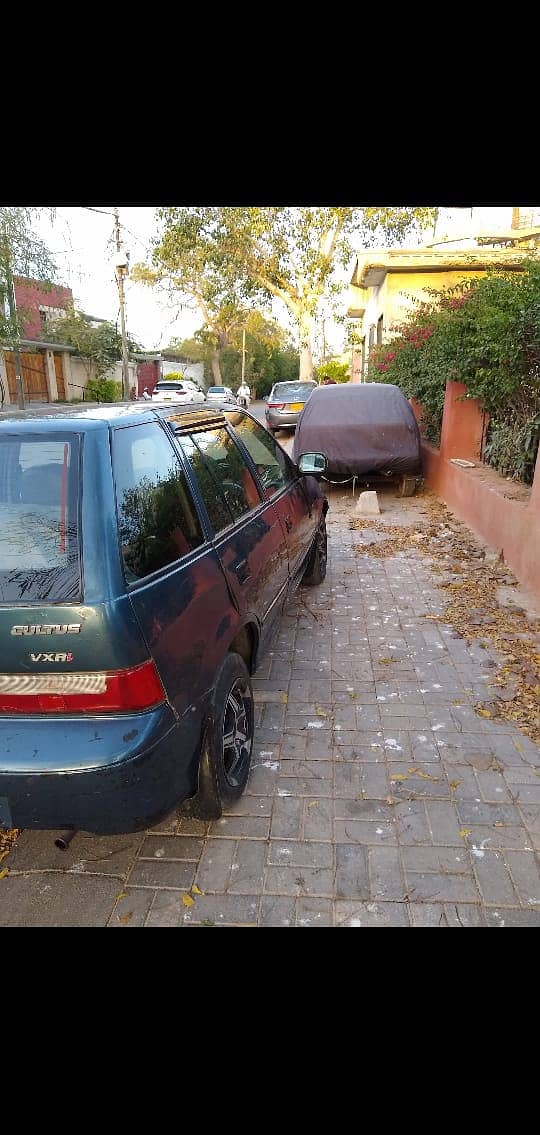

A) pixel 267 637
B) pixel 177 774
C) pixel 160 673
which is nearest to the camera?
pixel 160 673

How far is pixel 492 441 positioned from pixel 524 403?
1120 millimetres

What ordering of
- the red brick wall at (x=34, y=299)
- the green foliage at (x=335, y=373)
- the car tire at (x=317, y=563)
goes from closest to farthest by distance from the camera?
the car tire at (x=317, y=563) < the red brick wall at (x=34, y=299) < the green foliage at (x=335, y=373)

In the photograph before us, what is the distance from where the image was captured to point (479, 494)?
6992mm

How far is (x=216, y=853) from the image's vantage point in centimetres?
260

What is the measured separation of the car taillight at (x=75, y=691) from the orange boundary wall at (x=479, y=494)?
4.08 meters

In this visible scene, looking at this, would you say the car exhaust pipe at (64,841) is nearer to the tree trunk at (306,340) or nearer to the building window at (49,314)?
the tree trunk at (306,340)

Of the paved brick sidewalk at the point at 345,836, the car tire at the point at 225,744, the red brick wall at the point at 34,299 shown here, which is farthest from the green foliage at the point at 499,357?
the red brick wall at the point at 34,299

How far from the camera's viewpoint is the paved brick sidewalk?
233 cm

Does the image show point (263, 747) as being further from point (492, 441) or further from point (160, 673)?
point (492, 441)

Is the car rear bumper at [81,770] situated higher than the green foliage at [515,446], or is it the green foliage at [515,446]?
the green foliage at [515,446]

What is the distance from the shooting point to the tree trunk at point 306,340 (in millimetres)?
24934

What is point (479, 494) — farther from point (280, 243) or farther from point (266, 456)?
point (280, 243)

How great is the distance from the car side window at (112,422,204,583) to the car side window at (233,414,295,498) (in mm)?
1284
